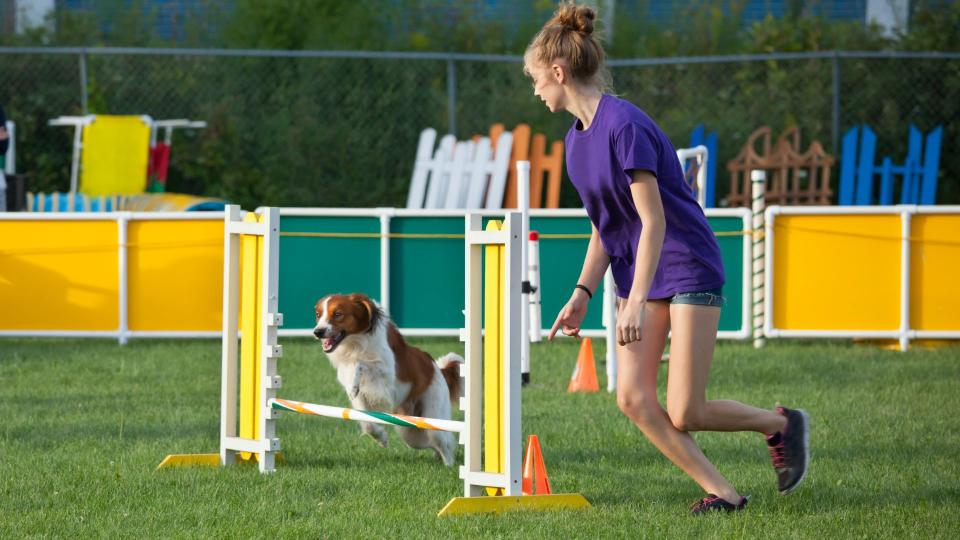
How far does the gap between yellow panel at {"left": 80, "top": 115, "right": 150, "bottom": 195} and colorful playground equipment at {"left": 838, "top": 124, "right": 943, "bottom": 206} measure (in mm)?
8009

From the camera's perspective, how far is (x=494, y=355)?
5242mm

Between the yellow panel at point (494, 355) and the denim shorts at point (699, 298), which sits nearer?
the denim shorts at point (699, 298)

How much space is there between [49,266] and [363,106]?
6.49 m

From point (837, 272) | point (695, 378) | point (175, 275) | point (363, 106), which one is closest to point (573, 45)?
point (695, 378)

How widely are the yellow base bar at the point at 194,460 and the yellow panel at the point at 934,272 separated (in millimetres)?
6332

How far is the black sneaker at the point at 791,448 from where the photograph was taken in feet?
16.8

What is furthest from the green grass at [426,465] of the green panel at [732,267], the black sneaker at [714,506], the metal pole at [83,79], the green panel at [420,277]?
the metal pole at [83,79]

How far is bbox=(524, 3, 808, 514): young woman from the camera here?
14.9 feet

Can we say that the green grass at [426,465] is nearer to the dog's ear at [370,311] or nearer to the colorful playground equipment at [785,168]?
the dog's ear at [370,311]

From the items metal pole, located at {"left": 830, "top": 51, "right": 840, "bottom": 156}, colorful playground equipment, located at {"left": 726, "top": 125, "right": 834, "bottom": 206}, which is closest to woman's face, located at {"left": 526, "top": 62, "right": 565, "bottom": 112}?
metal pole, located at {"left": 830, "top": 51, "right": 840, "bottom": 156}

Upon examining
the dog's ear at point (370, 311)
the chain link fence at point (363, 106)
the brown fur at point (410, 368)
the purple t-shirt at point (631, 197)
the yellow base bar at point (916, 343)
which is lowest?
the yellow base bar at point (916, 343)

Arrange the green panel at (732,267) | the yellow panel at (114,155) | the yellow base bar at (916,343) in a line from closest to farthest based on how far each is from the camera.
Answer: the yellow base bar at (916,343), the green panel at (732,267), the yellow panel at (114,155)

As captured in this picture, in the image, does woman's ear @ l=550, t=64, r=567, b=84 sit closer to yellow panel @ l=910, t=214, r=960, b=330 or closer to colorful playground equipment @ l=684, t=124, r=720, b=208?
yellow panel @ l=910, t=214, r=960, b=330

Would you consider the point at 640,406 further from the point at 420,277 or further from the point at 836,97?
the point at 836,97
